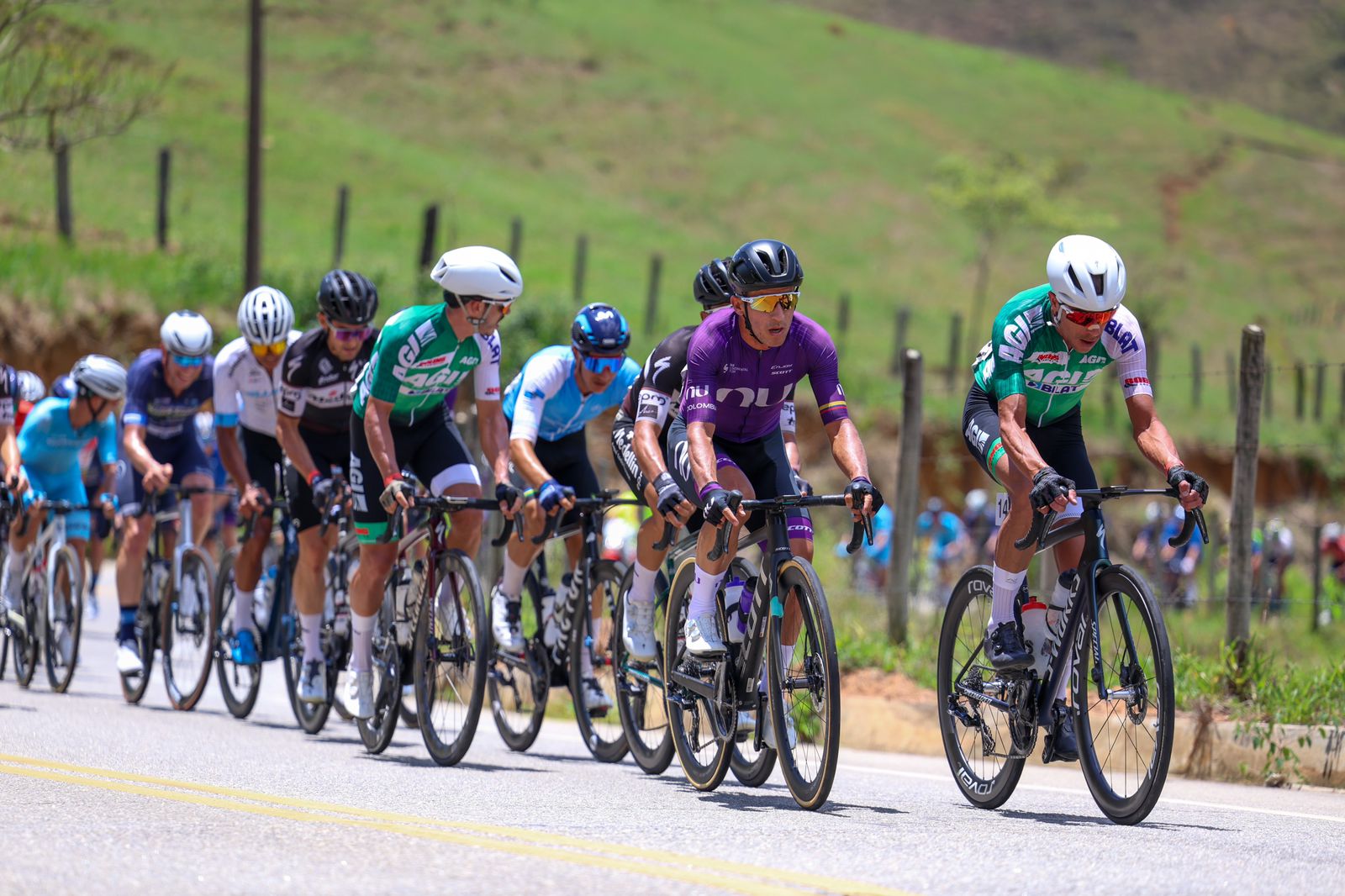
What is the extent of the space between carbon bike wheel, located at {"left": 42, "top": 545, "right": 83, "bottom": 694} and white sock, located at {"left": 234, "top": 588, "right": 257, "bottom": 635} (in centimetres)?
170

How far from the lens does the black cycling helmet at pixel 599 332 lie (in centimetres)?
957

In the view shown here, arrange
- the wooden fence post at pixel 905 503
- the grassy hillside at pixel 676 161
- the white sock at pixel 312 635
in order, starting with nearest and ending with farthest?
the white sock at pixel 312 635 < the wooden fence post at pixel 905 503 < the grassy hillside at pixel 676 161

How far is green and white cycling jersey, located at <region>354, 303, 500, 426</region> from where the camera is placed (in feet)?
29.3

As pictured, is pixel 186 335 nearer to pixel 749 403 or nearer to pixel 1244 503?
pixel 749 403

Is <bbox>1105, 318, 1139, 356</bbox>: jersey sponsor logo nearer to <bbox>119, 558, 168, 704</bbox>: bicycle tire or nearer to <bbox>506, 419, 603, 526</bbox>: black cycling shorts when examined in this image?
<bbox>506, 419, 603, 526</bbox>: black cycling shorts

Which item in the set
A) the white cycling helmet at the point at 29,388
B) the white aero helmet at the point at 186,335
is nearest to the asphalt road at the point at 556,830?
the white aero helmet at the point at 186,335

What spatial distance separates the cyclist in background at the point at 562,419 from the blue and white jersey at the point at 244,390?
1.89 metres

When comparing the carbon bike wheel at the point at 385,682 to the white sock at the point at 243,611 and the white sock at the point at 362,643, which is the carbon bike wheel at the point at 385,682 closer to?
the white sock at the point at 362,643

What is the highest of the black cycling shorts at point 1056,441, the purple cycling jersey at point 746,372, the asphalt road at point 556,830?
the purple cycling jersey at point 746,372

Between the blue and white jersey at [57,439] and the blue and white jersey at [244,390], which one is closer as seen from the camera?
the blue and white jersey at [244,390]

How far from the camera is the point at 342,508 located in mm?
10234

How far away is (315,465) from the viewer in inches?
414

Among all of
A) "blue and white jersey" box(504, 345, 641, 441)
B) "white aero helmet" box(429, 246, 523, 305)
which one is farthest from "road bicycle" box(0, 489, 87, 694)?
"white aero helmet" box(429, 246, 523, 305)

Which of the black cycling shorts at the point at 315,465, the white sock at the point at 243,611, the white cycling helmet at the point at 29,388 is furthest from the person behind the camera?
the white cycling helmet at the point at 29,388
